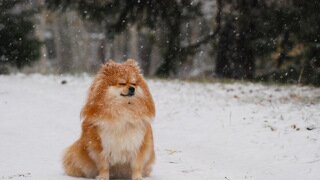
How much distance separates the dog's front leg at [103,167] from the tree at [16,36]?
43.7 feet

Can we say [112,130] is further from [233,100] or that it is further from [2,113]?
[233,100]

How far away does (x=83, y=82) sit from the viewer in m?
17.4

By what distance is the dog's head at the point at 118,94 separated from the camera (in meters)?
6.63

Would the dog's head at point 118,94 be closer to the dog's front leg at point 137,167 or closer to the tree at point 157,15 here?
the dog's front leg at point 137,167

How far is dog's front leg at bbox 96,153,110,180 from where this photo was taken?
6766mm

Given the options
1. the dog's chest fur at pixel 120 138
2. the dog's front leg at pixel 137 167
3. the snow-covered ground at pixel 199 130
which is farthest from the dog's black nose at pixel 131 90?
the snow-covered ground at pixel 199 130

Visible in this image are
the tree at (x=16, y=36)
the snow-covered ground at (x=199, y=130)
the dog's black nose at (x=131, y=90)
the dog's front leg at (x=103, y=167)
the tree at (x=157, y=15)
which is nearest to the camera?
the dog's black nose at (x=131, y=90)

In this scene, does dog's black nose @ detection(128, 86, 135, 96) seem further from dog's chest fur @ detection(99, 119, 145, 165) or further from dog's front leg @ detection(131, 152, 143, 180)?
dog's front leg @ detection(131, 152, 143, 180)

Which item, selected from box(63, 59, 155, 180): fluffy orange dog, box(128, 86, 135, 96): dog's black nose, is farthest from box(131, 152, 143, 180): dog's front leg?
box(128, 86, 135, 96): dog's black nose

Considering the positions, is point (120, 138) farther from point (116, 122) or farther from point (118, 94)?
point (118, 94)

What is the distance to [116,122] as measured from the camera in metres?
6.64

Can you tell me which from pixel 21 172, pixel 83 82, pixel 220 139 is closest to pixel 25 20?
pixel 83 82

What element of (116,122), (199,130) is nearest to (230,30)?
(199,130)

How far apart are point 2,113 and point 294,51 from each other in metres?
10.2
